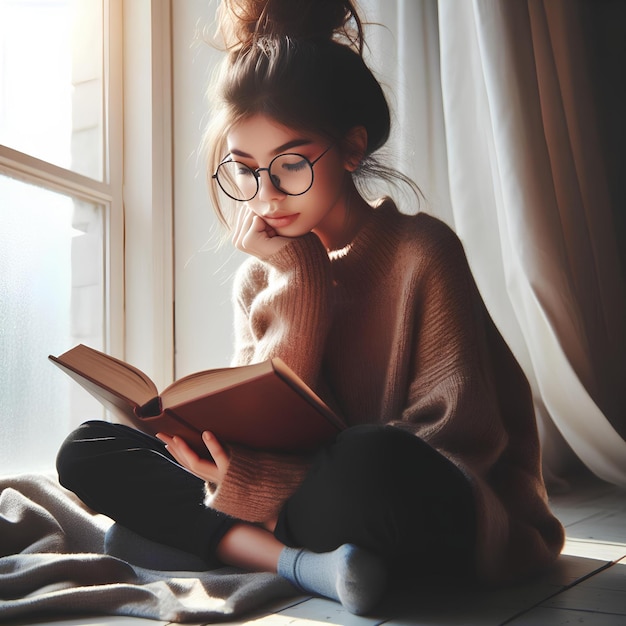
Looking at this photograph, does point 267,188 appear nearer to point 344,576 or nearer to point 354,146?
point 354,146

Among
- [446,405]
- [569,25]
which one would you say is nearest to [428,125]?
[569,25]

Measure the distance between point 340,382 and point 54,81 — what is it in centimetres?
107

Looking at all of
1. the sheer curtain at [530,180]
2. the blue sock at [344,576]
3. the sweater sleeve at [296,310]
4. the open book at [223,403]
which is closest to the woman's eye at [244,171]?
the sweater sleeve at [296,310]

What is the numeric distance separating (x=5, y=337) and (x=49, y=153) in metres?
0.42

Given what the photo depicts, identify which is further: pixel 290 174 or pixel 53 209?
pixel 53 209

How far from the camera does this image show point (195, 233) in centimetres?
195

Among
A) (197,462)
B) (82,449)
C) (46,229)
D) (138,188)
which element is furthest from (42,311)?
(197,462)

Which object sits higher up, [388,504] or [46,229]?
[46,229]

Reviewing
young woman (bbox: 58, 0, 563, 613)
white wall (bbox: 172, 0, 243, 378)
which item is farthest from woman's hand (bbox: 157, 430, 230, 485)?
white wall (bbox: 172, 0, 243, 378)

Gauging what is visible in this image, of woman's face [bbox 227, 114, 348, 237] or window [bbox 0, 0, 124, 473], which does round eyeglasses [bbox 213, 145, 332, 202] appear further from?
window [bbox 0, 0, 124, 473]

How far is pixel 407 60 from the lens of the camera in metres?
1.86

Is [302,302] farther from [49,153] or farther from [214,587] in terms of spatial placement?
[49,153]

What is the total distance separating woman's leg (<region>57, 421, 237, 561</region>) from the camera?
100 cm

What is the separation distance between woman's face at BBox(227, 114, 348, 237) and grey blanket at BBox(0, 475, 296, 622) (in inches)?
18.2
